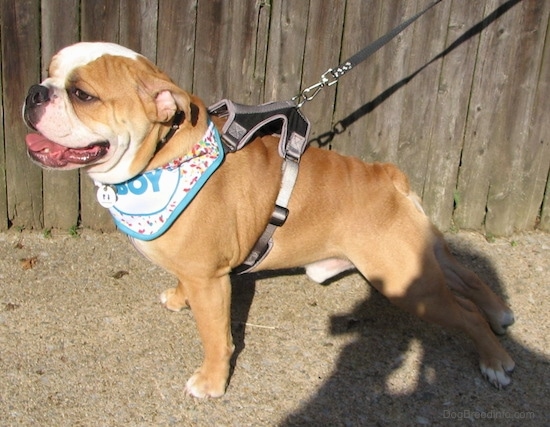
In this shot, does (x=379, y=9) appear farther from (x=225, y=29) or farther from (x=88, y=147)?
(x=88, y=147)

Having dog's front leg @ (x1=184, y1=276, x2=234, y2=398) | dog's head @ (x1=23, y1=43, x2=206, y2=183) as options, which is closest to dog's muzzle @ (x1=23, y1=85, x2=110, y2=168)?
dog's head @ (x1=23, y1=43, x2=206, y2=183)

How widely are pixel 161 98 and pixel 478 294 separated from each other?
2.42m

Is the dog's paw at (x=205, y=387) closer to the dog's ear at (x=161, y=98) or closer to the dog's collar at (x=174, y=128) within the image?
the dog's collar at (x=174, y=128)

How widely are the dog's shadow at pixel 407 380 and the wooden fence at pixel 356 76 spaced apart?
1.34 meters

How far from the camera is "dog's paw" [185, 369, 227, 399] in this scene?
3.76 m

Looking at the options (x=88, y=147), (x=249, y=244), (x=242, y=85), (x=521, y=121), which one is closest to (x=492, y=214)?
(x=521, y=121)

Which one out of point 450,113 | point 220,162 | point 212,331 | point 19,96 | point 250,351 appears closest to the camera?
point 220,162

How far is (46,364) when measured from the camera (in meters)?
3.90

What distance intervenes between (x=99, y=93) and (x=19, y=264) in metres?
→ 2.13

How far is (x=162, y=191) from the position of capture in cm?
337

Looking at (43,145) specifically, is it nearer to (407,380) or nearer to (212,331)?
(212,331)

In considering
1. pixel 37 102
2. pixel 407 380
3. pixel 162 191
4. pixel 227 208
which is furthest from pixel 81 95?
pixel 407 380

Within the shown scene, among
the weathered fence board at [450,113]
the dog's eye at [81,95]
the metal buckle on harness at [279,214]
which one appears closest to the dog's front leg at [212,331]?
the metal buckle on harness at [279,214]

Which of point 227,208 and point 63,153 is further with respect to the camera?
point 227,208
